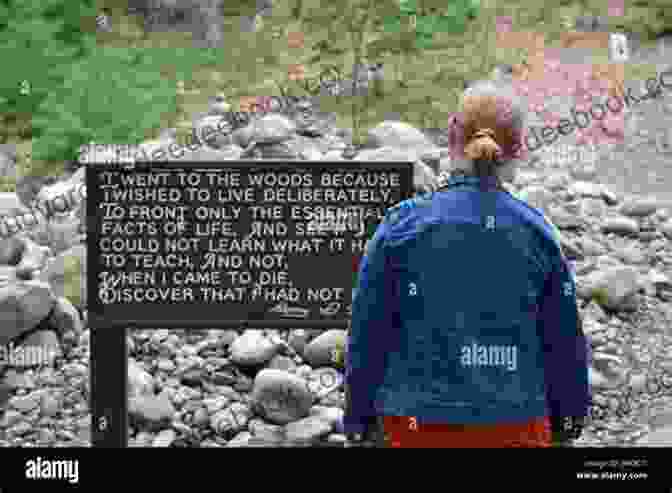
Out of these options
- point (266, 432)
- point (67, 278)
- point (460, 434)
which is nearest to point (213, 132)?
point (67, 278)

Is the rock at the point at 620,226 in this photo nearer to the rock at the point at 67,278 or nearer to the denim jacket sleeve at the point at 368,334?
the rock at the point at 67,278

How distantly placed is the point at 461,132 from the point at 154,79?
6273 mm

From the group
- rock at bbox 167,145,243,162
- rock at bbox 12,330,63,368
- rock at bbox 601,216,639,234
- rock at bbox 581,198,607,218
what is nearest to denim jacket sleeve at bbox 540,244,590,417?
rock at bbox 12,330,63,368

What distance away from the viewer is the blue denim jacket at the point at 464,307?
312 cm

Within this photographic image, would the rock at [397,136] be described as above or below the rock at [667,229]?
above

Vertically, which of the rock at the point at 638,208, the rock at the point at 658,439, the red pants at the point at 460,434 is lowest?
the rock at the point at 658,439

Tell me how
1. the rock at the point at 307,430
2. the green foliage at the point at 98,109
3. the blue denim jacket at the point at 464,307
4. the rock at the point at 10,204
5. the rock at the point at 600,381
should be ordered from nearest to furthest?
the blue denim jacket at the point at 464,307
the rock at the point at 307,430
the rock at the point at 600,381
the rock at the point at 10,204
the green foliage at the point at 98,109

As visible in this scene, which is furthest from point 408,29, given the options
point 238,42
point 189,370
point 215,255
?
point 215,255

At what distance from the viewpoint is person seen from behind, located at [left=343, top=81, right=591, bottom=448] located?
3.12 metres

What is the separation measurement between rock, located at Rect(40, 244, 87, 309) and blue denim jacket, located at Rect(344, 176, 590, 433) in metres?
4.42

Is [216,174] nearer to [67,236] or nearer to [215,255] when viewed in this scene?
[215,255]

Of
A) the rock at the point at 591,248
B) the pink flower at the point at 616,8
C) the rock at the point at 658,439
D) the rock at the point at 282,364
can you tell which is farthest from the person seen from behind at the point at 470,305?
the pink flower at the point at 616,8

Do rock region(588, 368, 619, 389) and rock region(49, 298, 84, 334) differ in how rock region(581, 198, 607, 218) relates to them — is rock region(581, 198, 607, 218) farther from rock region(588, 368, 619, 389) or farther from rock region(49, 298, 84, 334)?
rock region(49, 298, 84, 334)

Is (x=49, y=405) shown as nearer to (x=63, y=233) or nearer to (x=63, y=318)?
(x=63, y=318)
